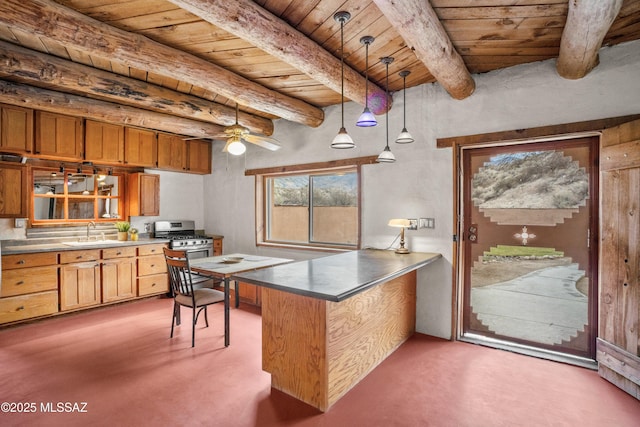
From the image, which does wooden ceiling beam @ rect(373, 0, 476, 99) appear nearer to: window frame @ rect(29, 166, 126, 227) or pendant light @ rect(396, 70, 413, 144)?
pendant light @ rect(396, 70, 413, 144)

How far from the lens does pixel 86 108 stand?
402 cm

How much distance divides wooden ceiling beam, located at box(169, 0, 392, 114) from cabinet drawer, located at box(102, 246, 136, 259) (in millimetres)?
3602

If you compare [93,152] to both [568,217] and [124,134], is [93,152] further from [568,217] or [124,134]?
[568,217]

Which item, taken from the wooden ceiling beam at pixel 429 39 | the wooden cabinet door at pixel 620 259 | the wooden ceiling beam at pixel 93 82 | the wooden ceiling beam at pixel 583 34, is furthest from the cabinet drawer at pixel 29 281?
the wooden cabinet door at pixel 620 259

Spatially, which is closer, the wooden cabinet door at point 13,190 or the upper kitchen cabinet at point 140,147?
the wooden cabinet door at point 13,190

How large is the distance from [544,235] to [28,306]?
5.62 metres

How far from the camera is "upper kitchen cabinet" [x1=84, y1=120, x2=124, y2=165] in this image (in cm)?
457

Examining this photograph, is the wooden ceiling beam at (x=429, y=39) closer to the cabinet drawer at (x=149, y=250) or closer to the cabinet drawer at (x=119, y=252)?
the cabinet drawer at (x=149, y=250)

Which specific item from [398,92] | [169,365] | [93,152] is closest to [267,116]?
[398,92]

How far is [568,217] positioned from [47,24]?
442 centimetres

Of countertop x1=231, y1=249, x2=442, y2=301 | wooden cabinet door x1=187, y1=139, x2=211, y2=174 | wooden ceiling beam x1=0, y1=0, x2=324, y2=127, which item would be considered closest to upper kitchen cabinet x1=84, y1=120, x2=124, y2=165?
wooden cabinet door x1=187, y1=139, x2=211, y2=174

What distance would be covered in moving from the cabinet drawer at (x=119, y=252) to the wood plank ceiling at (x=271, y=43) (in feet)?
6.05

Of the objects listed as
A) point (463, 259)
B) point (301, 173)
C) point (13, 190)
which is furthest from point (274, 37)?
point (13, 190)

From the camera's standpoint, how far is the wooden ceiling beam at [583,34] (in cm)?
A: 194
